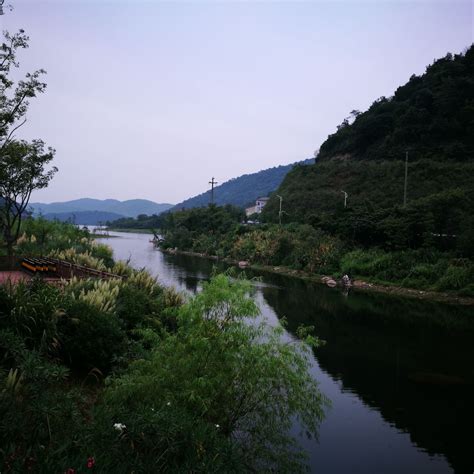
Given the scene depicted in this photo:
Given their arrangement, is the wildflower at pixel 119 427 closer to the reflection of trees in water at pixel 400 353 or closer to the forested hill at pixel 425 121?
the reflection of trees in water at pixel 400 353

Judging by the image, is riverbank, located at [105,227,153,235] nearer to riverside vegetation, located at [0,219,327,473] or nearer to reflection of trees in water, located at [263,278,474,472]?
reflection of trees in water, located at [263,278,474,472]

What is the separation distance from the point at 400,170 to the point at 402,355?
167 ft

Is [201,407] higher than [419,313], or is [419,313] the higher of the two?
[201,407]

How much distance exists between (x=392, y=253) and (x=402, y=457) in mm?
29974

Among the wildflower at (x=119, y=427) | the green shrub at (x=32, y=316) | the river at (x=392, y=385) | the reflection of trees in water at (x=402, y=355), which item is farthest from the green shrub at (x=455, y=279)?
the wildflower at (x=119, y=427)

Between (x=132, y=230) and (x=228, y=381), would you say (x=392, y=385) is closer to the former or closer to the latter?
(x=228, y=381)

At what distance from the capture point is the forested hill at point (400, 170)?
3900 centimetres

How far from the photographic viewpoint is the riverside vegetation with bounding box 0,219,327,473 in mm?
4848

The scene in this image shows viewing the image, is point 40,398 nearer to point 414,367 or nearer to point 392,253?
point 414,367

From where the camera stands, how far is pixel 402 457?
10039 millimetres

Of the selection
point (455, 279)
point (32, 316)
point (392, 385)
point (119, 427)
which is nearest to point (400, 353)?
point (392, 385)

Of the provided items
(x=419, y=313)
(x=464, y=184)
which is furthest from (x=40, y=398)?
(x=464, y=184)

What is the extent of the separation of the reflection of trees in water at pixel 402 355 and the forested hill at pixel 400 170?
10.5 metres

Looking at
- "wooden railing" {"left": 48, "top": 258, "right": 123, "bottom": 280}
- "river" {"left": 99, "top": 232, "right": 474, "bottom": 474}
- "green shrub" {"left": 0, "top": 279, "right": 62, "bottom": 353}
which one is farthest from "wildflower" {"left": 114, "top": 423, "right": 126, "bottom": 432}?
"wooden railing" {"left": 48, "top": 258, "right": 123, "bottom": 280}
